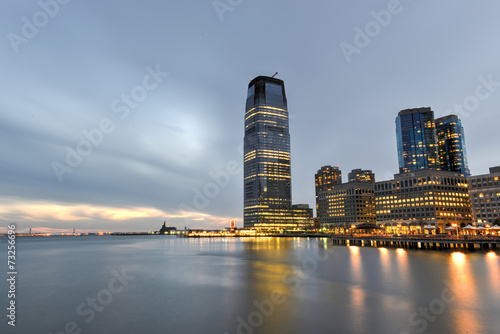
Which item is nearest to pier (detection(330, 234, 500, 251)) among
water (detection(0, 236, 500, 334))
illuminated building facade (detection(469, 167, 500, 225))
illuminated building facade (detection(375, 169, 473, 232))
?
water (detection(0, 236, 500, 334))

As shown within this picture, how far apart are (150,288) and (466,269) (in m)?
56.3

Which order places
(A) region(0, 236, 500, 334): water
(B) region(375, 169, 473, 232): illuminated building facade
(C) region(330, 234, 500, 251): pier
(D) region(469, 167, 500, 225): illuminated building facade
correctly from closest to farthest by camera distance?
(A) region(0, 236, 500, 334): water < (C) region(330, 234, 500, 251): pier < (D) region(469, 167, 500, 225): illuminated building facade < (B) region(375, 169, 473, 232): illuminated building facade

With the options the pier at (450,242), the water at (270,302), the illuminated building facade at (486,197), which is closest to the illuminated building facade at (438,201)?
the illuminated building facade at (486,197)

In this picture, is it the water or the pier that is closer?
the water

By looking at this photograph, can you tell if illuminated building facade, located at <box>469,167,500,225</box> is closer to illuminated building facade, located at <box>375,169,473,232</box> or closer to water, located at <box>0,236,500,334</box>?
illuminated building facade, located at <box>375,169,473,232</box>

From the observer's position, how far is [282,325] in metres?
28.0

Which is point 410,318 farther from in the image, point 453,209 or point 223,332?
point 453,209

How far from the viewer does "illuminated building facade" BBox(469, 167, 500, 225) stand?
172 metres

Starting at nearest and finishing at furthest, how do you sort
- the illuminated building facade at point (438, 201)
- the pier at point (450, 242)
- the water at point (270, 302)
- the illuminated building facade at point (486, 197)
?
the water at point (270, 302) → the pier at point (450, 242) → the illuminated building facade at point (486, 197) → the illuminated building facade at point (438, 201)

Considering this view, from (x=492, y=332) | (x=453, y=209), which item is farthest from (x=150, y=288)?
(x=453, y=209)

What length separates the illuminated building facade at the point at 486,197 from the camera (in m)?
172

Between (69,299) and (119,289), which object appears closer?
(69,299)

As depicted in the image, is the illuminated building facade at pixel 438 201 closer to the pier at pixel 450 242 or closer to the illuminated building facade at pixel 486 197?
the illuminated building facade at pixel 486 197

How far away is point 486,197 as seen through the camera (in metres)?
→ 176
